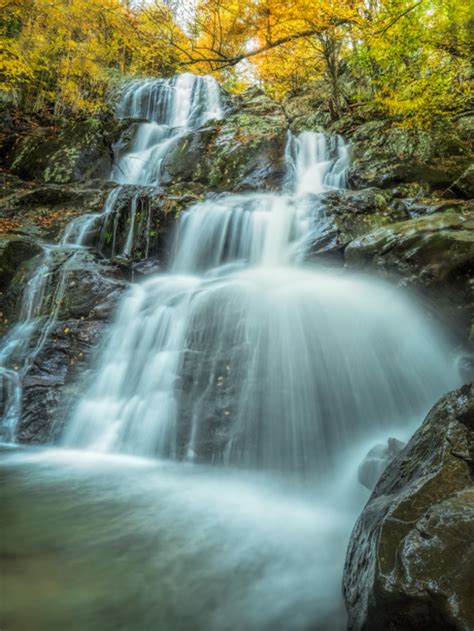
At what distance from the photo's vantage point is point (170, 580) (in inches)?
94.0

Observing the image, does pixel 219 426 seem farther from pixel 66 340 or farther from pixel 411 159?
pixel 411 159

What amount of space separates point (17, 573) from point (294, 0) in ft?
32.4

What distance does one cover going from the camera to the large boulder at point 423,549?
152 cm

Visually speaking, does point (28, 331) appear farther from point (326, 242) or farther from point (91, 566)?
point (326, 242)

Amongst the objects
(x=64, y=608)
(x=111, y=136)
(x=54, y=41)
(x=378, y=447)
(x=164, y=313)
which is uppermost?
(x=54, y=41)

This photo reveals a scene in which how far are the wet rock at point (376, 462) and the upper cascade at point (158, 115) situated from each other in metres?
10.5

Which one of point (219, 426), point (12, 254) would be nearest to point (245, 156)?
point (12, 254)

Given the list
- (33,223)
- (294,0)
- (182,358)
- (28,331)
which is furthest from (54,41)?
(182,358)

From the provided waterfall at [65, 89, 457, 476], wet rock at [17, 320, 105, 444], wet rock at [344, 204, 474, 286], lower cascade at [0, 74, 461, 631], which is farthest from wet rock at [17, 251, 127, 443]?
wet rock at [344, 204, 474, 286]

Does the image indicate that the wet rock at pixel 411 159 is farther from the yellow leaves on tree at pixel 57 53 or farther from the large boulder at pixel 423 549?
the large boulder at pixel 423 549

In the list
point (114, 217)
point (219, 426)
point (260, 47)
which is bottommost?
point (219, 426)

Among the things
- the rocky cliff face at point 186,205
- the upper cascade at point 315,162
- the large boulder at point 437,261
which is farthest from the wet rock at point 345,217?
the upper cascade at point 315,162

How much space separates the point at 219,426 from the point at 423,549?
320cm

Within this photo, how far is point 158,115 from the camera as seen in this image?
16234 millimetres
